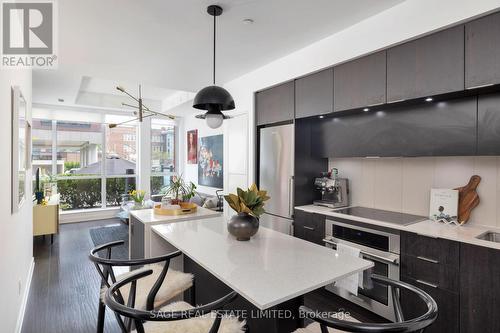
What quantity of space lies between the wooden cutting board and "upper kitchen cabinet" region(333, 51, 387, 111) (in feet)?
3.26

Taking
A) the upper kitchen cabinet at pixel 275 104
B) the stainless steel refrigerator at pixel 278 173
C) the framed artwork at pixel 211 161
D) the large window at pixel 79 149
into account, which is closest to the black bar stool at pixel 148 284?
the stainless steel refrigerator at pixel 278 173

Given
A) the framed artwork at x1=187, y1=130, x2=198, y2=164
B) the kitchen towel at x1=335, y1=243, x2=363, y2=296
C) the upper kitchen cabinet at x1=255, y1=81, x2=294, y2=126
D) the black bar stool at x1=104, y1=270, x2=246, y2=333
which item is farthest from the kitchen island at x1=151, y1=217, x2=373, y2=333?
the framed artwork at x1=187, y1=130, x2=198, y2=164

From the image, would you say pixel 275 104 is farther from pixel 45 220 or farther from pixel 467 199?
pixel 45 220

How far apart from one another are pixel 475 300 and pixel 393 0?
7.54ft

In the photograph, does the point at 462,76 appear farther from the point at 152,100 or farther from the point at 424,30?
the point at 152,100

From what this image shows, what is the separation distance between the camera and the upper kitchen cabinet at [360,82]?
2.51 metres

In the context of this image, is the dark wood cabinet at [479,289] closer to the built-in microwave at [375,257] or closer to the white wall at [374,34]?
the built-in microwave at [375,257]

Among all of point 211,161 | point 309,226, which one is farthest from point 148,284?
point 211,161

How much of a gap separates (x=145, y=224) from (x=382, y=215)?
2231mm

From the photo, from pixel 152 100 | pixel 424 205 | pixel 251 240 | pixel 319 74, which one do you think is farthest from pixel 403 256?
pixel 152 100

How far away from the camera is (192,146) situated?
7.46 m

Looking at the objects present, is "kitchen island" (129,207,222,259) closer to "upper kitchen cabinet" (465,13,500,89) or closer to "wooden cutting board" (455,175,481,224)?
"wooden cutting board" (455,175,481,224)

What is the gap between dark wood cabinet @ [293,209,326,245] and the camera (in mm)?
2979

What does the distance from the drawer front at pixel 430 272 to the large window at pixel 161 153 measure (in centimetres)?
654
